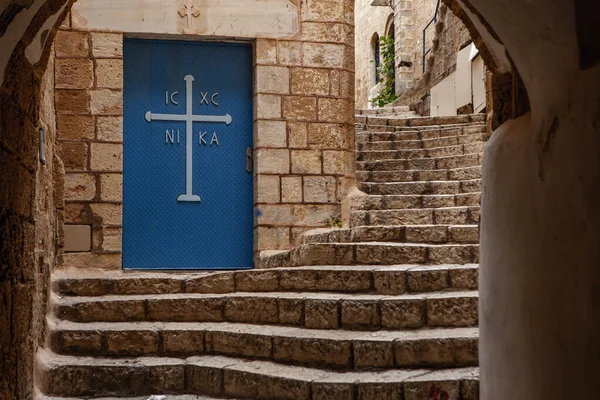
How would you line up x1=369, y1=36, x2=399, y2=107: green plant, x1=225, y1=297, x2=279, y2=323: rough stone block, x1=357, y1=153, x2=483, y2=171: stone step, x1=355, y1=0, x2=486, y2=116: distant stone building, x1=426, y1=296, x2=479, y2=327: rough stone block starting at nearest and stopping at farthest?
1. x1=426, y1=296, x2=479, y2=327: rough stone block
2. x1=225, y1=297, x2=279, y2=323: rough stone block
3. x1=357, y1=153, x2=483, y2=171: stone step
4. x1=355, y1=0, x2=486, y2=116: distant stone building
5. x1=369, y1=36, x2=399, y2=107: green plant

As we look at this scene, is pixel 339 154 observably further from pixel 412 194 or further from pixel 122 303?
pixel 122 303

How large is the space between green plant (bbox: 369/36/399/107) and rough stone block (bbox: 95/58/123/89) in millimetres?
8604

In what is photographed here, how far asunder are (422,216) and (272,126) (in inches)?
56.1

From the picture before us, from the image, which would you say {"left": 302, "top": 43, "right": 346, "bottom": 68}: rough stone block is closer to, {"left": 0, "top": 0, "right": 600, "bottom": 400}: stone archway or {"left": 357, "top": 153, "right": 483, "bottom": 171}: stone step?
{"left": 357, "top": 153, "right": 483, "bottom": 171}: stone step

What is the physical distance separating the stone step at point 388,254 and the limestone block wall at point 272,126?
3.98ft

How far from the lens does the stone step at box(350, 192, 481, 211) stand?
234 inches

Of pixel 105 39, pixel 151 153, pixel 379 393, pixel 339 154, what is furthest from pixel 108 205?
pixel 379 393

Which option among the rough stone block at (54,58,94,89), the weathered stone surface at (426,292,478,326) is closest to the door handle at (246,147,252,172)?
the rough stone block at (54,58,94,89)

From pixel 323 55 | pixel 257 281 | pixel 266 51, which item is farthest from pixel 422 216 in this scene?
pixel 266 51

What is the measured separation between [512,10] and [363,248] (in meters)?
2.92

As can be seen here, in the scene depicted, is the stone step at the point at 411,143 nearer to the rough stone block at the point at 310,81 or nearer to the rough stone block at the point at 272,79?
the rough stone block at the point at 310,81

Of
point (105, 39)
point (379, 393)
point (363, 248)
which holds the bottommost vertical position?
point (379, 393)

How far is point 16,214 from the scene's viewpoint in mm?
2684

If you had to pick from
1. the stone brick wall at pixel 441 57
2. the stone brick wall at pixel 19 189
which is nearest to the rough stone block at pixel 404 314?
the stone brick wall at pixel 19 189
